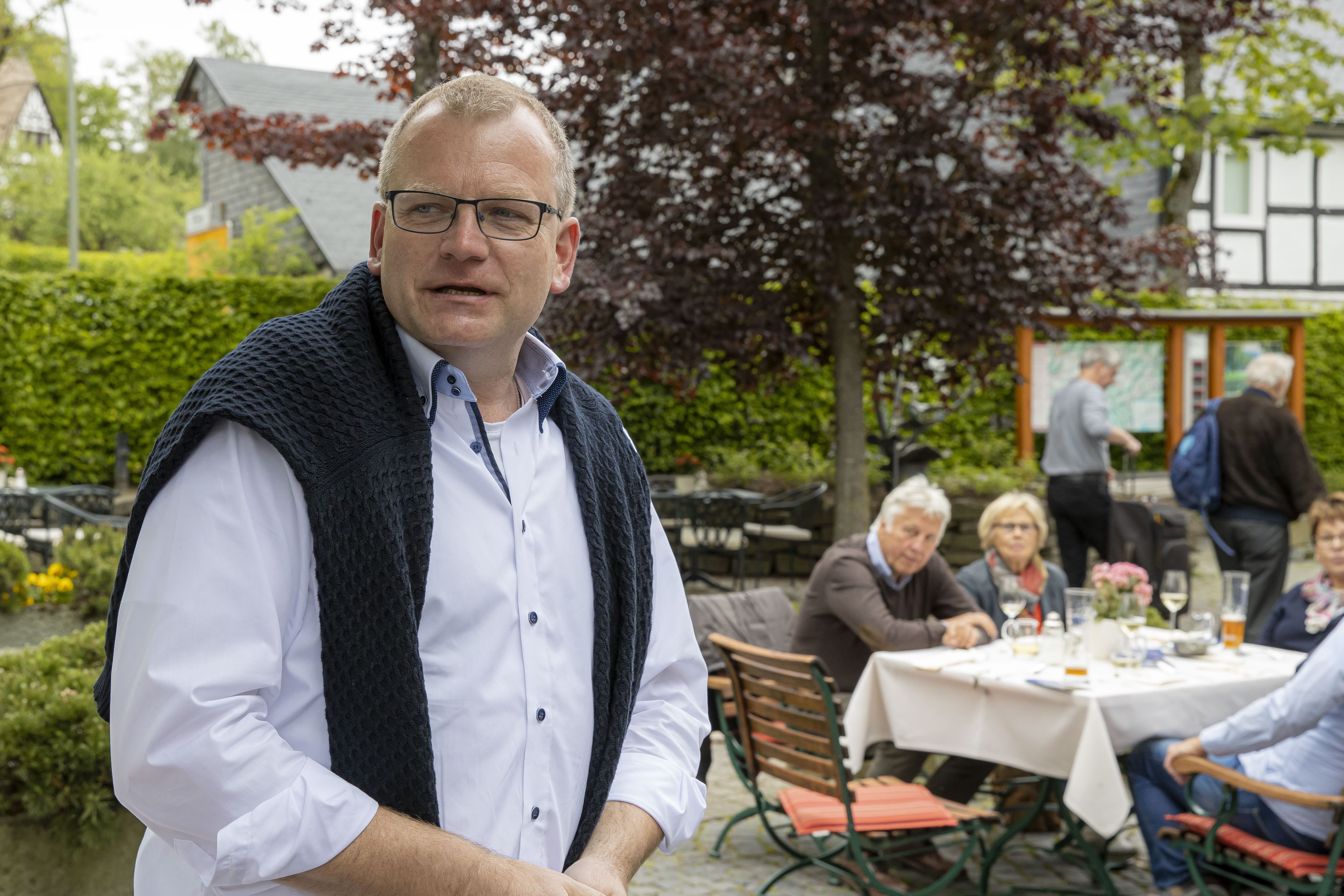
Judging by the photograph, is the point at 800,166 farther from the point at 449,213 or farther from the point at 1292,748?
the point at 449,213

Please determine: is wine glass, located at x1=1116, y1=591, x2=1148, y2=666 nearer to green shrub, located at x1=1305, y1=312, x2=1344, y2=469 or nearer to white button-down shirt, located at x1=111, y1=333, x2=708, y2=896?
white button-down shirt, located at x1=111, y1=333, x2=708, y2=896

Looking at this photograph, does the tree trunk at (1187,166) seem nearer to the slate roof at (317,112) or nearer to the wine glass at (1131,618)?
the slate roof at (317,112)

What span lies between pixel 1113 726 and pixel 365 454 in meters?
3.70

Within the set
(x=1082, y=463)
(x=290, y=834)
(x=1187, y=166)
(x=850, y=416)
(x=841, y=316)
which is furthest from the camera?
(x=1187, y=166)

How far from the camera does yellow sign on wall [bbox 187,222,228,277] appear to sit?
22.0 m

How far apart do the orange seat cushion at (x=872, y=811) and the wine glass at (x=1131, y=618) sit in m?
1.03

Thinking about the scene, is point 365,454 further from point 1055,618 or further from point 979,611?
point 979,611

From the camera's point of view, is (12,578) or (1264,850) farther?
(12,578)

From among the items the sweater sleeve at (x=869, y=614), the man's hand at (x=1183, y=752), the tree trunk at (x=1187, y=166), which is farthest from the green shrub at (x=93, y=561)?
the tree trunk at (x=1187, y=166)

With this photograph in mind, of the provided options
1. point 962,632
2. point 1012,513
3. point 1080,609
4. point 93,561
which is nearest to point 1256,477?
point 1012,513

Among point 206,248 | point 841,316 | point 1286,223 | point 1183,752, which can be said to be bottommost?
point 1183,752

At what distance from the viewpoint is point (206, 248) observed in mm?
22625

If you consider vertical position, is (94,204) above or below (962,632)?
above

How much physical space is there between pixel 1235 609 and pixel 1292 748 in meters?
1.50
